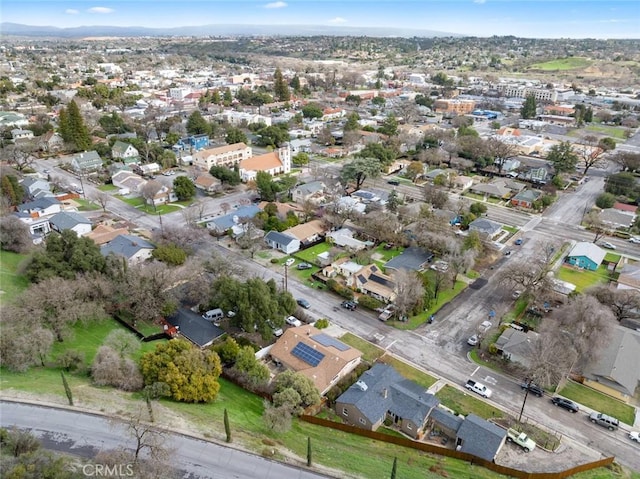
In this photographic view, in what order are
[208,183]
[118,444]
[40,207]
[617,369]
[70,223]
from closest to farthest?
[118,444] → [617,369] → [70,223] → [40,207] → [208,183]

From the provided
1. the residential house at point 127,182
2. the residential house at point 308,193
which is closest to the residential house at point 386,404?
the residential house at point 308,193

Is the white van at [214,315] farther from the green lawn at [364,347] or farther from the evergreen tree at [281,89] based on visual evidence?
the evergreen tree at [281,89]

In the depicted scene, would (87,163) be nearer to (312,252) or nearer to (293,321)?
(312,252)

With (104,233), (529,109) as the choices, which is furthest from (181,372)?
(529,109)

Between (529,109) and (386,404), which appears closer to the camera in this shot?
(386,404)

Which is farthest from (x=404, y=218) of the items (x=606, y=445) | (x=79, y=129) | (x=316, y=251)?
(x=79, y=129)

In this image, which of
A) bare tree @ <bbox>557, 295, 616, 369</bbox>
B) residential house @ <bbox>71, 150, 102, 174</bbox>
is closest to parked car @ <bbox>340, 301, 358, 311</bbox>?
bare tree @ <bbox>557, 295, 616, 369</bbox>
